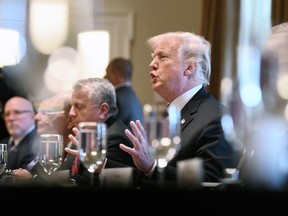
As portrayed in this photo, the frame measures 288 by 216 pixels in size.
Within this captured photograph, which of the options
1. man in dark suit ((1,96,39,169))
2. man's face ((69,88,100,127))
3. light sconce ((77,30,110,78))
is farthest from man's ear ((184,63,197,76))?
light sconce ((77,30,110,78))

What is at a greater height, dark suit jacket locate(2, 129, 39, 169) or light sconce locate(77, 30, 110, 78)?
light sconce locate(77, 30, 110, 78)

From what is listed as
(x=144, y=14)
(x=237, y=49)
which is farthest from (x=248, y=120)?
(x=144, y=14)

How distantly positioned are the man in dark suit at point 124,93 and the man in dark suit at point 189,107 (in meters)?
1.88

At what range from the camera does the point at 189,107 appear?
338cm

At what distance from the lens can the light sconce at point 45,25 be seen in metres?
7.05

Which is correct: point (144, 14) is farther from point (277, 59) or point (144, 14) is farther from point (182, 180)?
point (182, 180)

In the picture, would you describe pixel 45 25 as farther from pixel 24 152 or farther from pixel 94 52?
pixel 24 152

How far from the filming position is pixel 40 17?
7.12 m

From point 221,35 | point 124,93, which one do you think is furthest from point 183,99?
point 221,35

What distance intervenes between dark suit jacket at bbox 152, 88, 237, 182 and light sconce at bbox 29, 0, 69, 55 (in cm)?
385

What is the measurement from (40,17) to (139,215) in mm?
5701

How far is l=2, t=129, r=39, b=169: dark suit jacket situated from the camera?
174 inches

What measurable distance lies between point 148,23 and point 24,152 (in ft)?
8.26

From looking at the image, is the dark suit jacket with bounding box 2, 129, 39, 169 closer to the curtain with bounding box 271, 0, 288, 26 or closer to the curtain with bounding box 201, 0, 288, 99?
the curtain with bounding box 201, 0, 288, 99
